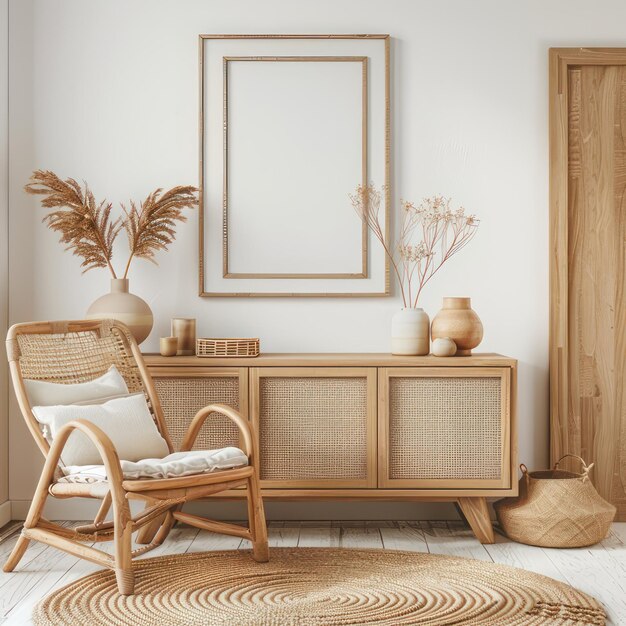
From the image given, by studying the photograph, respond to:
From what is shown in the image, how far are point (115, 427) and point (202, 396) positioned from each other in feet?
1.49

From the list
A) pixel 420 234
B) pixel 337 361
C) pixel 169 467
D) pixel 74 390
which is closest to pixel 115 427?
pixel 74 390

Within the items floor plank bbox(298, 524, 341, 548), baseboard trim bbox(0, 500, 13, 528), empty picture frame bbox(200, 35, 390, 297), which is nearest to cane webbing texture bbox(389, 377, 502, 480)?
floor plank bbox(298, 524, 341, 548)

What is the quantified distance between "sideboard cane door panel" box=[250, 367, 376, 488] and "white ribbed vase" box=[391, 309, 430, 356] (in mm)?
228

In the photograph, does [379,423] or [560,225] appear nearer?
[379,423]

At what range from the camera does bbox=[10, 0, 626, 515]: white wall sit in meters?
3.55

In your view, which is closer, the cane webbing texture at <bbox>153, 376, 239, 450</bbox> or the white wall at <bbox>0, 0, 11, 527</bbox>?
the cane webbing texture at <bbox>153, 376, 239, 450</bbox>

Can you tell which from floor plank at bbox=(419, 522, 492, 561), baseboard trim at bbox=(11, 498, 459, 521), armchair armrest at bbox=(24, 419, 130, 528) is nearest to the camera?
armchair armrest at bbox=(24, 419, 130, 528)

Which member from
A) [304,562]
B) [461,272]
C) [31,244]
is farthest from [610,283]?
[31,244]

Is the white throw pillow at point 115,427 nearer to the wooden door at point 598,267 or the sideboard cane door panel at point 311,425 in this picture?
the sideboard cane door panel at point 311,425

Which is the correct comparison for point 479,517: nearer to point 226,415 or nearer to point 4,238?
point 226,415

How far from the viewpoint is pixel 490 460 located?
3160 mm

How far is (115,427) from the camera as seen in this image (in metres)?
2.85

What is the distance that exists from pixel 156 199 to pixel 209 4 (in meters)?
0.91

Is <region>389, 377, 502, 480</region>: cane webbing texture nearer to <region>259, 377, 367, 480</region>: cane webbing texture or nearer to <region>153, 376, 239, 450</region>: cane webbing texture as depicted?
<region>259, 377, 367, 480</region>: cane webbing texture
